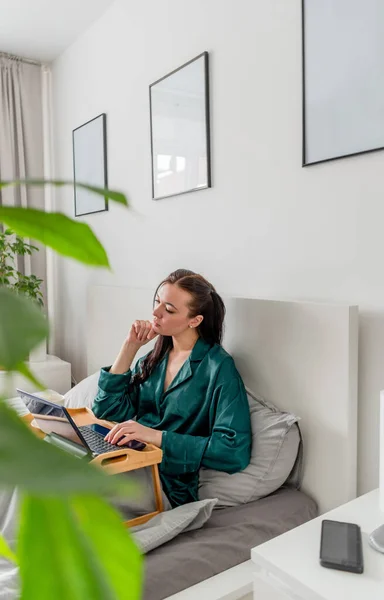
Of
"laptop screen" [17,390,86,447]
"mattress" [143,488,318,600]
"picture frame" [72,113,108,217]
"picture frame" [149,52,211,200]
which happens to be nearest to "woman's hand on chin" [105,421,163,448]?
"laptop screen" [17,390,86,447]

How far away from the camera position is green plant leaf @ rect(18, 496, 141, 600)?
14 cm

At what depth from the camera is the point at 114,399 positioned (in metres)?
1.77

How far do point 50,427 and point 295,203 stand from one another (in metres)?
1.00

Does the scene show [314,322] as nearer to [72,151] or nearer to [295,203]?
[295,203]

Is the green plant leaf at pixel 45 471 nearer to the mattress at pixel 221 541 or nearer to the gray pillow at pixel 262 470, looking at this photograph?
the mattress at pixel 221 541

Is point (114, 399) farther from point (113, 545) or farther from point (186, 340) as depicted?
point (113, 545)

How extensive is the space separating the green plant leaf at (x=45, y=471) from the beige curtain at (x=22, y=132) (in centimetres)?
332

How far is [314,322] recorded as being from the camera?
1.48 metres

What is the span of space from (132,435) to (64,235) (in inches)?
52.1

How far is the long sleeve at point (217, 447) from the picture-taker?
1.44 metres

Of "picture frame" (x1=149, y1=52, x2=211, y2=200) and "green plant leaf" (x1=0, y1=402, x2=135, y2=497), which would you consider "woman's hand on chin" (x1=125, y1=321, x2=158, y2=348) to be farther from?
"green plant leaf" (x1=0, y1=402, x2=135, y2=497)

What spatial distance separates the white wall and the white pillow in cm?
36

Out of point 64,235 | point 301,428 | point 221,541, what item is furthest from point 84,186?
point 301,428

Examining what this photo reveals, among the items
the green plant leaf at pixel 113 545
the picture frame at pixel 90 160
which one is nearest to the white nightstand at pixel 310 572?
the green plant leaf at pixel 113 545
